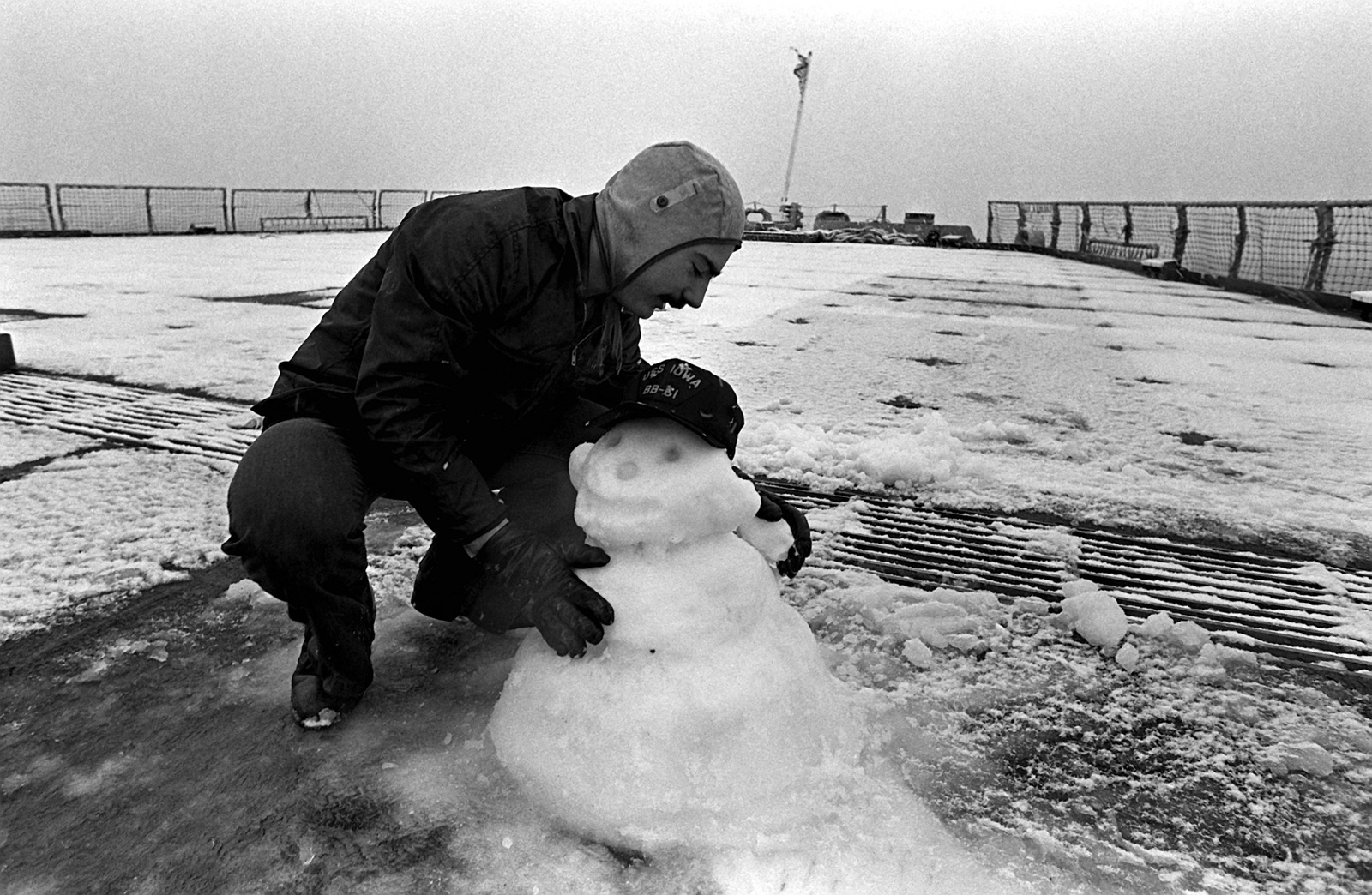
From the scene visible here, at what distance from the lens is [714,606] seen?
145 cm

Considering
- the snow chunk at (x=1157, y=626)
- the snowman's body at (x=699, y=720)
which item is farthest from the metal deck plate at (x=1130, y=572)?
the snowman's body at (x=699, y=720)

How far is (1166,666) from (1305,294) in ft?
31.7

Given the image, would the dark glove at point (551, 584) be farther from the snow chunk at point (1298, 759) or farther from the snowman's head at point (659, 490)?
the snow chunk at point (1298, 759)

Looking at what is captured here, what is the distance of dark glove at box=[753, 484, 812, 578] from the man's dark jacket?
0.49m

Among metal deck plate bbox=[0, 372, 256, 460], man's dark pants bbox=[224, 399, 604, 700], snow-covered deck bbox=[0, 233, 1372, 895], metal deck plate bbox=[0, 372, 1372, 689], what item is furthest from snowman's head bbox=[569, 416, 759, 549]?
metal deck plate bbox=[0, 372, 256, 460]

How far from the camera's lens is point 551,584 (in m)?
Result: 1.44

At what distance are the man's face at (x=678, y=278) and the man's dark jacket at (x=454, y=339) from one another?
0.09 meters

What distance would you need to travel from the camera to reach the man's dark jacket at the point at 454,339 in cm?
148

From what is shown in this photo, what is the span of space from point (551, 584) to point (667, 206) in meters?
0.67

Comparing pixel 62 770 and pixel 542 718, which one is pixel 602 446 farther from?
pixel 62 770

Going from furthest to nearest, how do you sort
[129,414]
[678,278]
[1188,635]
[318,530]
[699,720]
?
[129,414], [1188,635], [678,278], [318,530], [699,720]

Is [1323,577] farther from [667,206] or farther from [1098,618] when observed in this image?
[667,206]

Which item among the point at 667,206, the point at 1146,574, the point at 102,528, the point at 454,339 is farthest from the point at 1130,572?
the point at 102,528

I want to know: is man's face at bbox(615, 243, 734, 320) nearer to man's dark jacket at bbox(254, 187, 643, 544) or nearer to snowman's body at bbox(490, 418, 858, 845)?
man's dark jacket at bbox(254, 187, 643, 544)
